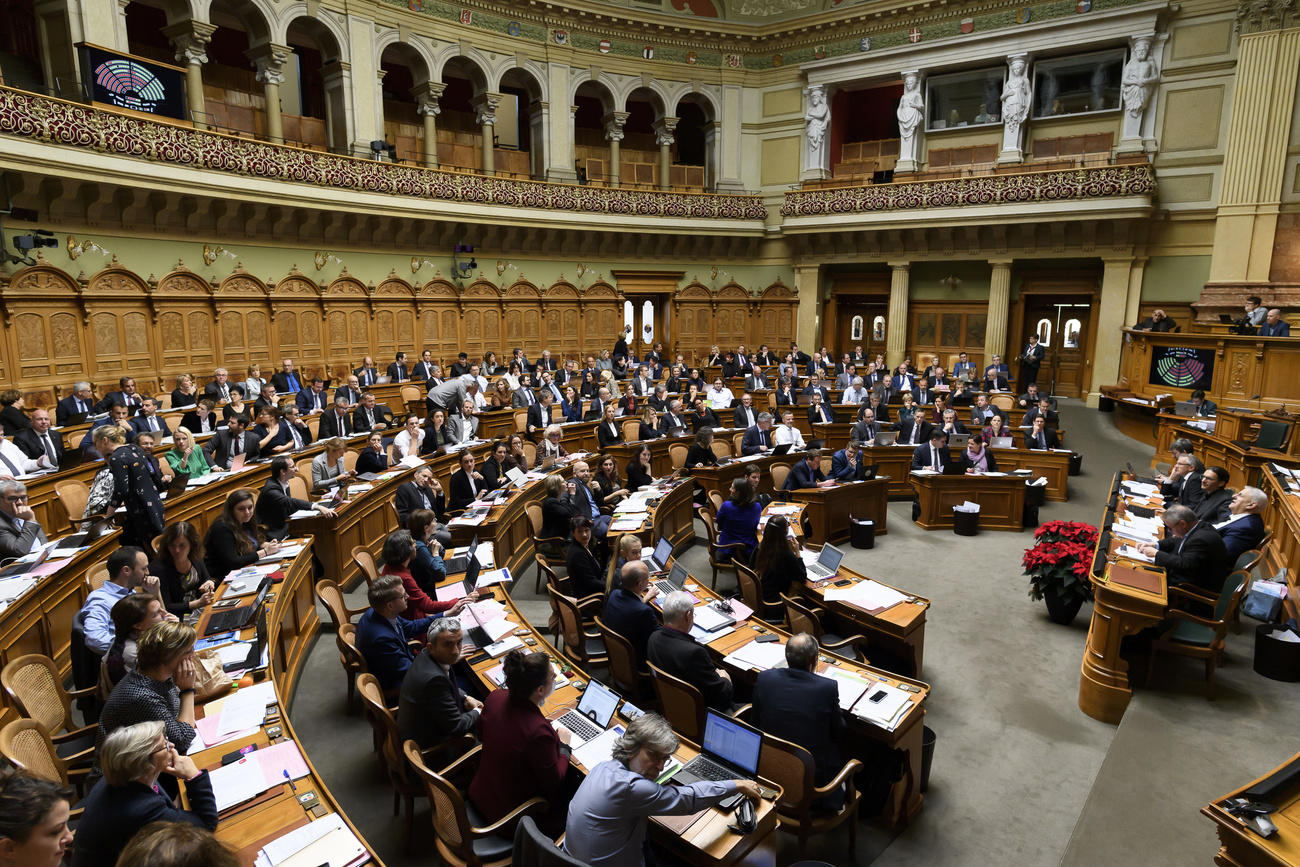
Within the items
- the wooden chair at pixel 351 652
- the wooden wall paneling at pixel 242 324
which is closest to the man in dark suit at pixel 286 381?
the wooden wall paneling at pixel 242 324

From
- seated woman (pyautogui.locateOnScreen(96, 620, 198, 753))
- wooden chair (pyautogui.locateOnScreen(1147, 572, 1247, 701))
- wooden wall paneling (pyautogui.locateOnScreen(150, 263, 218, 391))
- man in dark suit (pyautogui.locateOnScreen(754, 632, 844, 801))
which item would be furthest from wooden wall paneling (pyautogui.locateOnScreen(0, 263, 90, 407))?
wooden chair (pyautogui.locateOnScreen(1147, 572, 1247, 701))

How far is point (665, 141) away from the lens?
2225 cm

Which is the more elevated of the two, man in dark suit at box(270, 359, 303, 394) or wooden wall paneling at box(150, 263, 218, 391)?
wooden wall paneling at box(150, 263, 218, 391)

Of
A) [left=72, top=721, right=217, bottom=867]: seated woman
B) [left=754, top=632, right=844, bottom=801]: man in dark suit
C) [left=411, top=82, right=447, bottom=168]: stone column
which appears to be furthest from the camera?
[left=411, top=82, right=447, bottom=168]: stone column

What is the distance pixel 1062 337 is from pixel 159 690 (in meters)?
22.0

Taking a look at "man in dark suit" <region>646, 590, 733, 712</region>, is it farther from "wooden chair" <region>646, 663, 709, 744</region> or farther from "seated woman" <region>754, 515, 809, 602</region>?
"seated woman" <region>754, 515, 809, 602</region>

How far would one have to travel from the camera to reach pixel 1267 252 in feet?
54.1

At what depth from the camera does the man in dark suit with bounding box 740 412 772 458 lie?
1136 cm

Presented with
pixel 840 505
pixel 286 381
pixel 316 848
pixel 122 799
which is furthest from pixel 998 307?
pixel 122 799

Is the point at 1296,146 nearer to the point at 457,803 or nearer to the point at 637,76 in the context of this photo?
the point at 637,76

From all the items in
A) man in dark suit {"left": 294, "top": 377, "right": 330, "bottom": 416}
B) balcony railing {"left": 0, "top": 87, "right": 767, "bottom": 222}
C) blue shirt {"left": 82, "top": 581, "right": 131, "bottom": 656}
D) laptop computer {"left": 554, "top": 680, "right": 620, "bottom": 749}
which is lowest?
laptop computer {"left": 554, "top": 680, "right": 620, "bottom": 749}

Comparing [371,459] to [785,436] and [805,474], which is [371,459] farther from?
[785,436]

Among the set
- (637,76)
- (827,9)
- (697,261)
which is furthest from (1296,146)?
(637,76)

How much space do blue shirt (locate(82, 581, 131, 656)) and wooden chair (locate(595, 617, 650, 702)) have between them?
3183 mm
